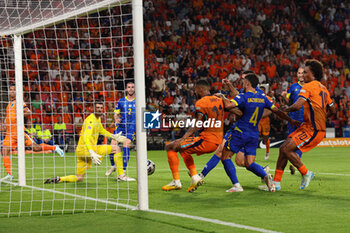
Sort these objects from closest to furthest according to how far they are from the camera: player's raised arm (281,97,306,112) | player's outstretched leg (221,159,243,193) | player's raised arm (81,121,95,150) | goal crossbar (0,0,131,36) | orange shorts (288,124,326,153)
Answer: goal crossbar (0,0,131,36)
player's raised arm (281,97,306,112)
orange shorts (288,124,326,153)
player's outstretched leg (221,159,243,193)
player's raised arm (81,121,95,150)

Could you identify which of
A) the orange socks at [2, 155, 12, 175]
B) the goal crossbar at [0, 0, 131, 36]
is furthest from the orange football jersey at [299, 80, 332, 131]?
the orange socks at [2, 155, 12, 175]

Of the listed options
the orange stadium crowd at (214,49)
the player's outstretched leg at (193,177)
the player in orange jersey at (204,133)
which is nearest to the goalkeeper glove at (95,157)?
the player in orange jersey at (204,133)

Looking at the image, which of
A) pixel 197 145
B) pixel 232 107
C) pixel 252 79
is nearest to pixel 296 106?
pixel 252 79

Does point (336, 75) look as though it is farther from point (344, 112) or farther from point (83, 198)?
point (83, 198)

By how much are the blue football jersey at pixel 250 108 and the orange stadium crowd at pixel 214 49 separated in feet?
40.9

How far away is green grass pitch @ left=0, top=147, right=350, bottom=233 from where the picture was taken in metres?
5.81

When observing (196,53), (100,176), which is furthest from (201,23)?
(100,176)

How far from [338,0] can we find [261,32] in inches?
238

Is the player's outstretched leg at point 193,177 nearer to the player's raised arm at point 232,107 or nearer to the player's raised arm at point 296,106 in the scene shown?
the player's raised arm at point 232,107

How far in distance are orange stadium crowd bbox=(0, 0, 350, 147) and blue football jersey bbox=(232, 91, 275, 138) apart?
1245 centimetres

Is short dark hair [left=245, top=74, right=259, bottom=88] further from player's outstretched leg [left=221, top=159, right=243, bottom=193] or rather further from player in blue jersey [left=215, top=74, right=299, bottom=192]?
player's outstretched leg [left=221, top=159, right=243, bottom=193]

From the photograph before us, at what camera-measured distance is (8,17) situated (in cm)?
871

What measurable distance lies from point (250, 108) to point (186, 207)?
2.37 m

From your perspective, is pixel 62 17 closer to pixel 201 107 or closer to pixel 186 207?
pixel 201 107
